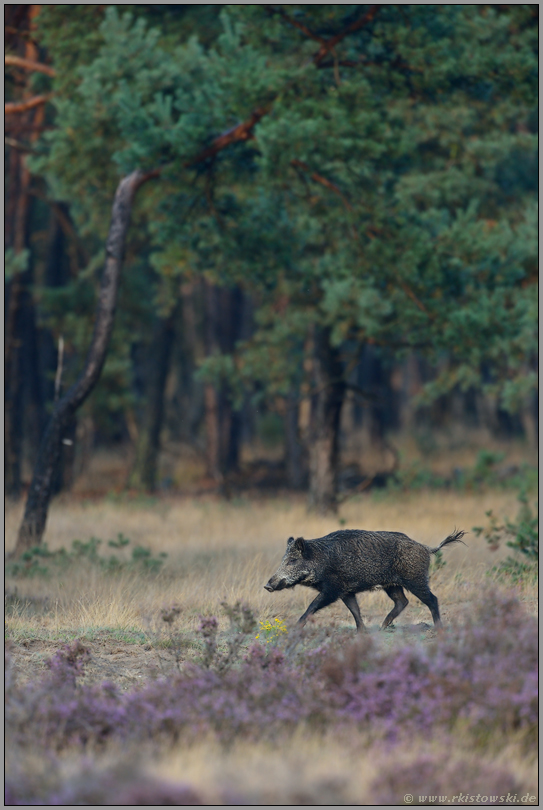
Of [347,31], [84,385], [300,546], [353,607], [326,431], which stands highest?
[347,31]

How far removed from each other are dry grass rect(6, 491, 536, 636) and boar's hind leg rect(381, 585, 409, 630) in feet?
2.46

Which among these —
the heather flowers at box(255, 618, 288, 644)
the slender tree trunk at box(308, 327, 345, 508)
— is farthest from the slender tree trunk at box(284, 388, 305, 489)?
the heather flowers at box(255, 618, 288, 644)

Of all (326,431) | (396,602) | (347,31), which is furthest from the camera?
(326,431)

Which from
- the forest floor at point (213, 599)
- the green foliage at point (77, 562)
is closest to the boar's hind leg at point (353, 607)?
the forest floor at point (213, 599)

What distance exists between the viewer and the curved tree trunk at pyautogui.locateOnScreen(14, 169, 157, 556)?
42.0 feet

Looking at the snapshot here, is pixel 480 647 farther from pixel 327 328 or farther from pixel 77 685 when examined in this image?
pixel 327 328

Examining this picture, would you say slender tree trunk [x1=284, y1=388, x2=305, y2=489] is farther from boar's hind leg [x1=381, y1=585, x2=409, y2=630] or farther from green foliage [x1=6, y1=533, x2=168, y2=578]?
boar's hind leg [x1=381, y1=585, x2=409, y2=630]

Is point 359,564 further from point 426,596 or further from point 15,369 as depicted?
point 15,369

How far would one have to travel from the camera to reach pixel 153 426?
2264cm

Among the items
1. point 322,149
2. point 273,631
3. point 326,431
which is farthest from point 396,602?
point 326,431

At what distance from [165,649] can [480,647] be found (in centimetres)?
327

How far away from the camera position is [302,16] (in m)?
12.4

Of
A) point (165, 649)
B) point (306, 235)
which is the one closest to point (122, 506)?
point (306, 235)

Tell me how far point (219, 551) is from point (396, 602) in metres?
5.09
